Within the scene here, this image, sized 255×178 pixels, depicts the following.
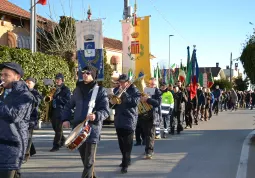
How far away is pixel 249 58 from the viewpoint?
12.3 metres

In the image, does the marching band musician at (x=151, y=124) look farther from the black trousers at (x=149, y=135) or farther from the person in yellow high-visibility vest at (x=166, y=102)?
the person in yellow high-visibility vest at (x=166, y=102)

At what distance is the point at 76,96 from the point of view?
6348 mm

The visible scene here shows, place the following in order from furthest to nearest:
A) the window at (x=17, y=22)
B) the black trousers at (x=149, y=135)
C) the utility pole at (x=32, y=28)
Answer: the window at (x=17, y=22) → the utility pole at (x=32, y=28) → the black trousers at (x=149, y=135)

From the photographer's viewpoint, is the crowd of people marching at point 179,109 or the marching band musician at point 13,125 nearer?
the marching band musician at point 13,125

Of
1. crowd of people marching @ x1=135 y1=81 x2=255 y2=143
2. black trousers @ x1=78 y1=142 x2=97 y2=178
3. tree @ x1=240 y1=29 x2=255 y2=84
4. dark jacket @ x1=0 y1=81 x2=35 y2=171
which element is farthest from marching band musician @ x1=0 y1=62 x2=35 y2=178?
tree @ x1=240 y1=29 x2=255 y2=84

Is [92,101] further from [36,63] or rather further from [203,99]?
[203,99]

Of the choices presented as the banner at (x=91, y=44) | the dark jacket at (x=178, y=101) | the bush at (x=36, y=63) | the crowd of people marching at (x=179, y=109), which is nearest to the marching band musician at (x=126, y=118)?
the crowd of people marching at (x=179, y=109)

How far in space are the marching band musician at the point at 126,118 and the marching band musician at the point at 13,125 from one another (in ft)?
11.9

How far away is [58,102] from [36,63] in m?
6.86

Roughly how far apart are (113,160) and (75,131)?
11.6 feet

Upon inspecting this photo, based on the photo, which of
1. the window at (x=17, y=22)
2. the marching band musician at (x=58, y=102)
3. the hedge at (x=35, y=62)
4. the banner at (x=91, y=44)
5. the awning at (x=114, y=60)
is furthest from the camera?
the awning at (x=114, y=60)

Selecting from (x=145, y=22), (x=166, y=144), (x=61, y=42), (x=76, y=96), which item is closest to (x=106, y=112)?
(x=76, y=96)

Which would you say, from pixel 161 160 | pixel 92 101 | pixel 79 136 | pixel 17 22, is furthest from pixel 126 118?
pixel 17 22

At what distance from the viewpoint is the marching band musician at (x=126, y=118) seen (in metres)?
7.95
